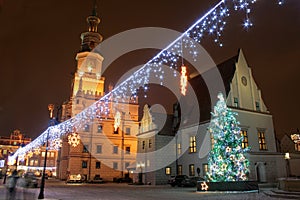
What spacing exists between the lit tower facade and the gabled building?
1625cm

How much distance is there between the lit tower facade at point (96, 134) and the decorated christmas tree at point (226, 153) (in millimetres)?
24946

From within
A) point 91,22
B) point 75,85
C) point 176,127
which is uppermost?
point 91,22

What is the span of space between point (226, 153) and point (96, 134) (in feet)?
108

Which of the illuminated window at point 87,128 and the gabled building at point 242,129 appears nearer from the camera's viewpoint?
the gabled building at point 242,129

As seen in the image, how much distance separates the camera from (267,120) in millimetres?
32906

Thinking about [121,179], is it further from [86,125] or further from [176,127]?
[176,127]

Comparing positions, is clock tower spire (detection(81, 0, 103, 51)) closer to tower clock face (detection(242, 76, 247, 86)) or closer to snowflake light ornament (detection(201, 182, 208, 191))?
tower clock face (detection(242, 76, 247, 86))

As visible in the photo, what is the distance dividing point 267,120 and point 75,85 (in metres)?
36.6

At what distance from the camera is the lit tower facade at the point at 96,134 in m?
49.2

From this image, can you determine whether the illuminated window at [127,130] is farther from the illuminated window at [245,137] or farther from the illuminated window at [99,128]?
the illuminated window at [245,137]

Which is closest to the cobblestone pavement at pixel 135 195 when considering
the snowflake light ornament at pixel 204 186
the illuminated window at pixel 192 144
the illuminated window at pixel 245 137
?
the snowflake light ornament at pixel 204 186

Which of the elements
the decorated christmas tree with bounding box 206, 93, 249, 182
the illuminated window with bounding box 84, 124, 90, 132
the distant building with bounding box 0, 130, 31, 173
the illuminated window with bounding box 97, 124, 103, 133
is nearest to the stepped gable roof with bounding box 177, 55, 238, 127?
the decorated christmas tree with bounding box 206, 93, 249, 182

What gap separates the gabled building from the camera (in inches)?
1196

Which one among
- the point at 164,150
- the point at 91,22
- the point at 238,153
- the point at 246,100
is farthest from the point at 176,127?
the point at 91,22
